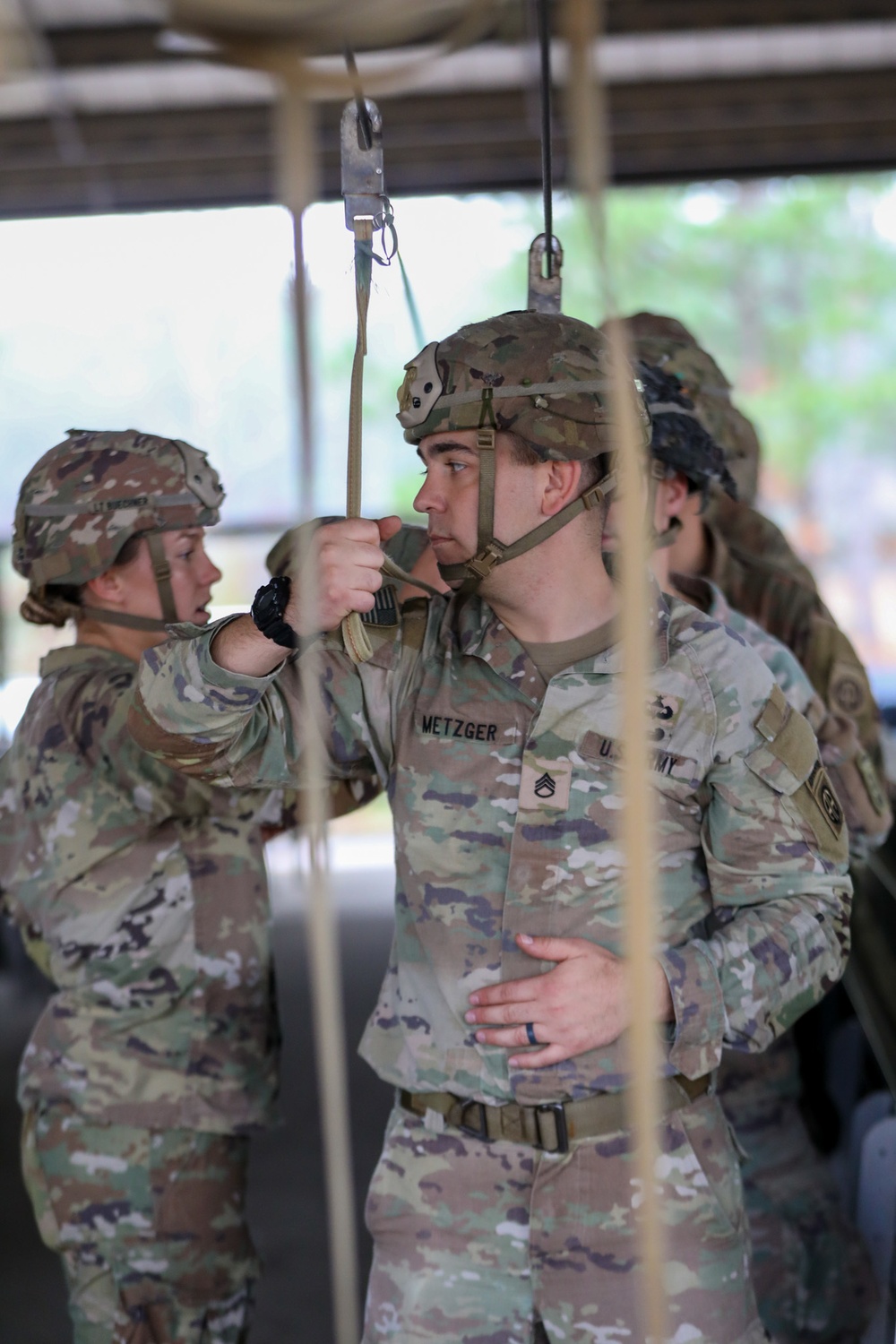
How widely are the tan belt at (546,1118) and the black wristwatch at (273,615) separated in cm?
59

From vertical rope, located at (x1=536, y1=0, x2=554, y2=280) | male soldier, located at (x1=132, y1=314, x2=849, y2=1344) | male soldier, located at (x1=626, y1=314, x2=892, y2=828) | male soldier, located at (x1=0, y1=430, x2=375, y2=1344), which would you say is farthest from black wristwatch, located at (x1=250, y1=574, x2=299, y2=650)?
male soldier, located at (x1=626, y1=314, x2=892, y2=828)

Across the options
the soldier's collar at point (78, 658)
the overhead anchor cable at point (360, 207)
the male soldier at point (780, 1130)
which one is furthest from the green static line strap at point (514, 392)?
the soldier's collar at point (78, 658)

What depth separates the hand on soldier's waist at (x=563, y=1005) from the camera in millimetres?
1600

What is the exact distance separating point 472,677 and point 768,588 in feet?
3.66

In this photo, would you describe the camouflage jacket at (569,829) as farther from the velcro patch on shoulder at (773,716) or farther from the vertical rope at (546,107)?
the vertical rope at (546,107)

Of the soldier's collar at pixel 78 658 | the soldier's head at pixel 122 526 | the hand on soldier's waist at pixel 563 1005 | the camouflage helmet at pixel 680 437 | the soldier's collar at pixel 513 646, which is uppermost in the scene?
Answer: the camouflage helmet at pixel 680 437

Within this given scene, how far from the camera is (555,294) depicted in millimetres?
2191

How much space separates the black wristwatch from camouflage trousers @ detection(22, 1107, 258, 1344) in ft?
2.99

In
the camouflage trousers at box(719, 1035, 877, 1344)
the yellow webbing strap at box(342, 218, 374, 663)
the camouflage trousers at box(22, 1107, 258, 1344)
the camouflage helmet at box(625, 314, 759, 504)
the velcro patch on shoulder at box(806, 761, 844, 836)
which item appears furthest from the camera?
the camouflage helmet at box(625, 314, 759, 504)

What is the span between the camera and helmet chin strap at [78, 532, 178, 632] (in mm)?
2172

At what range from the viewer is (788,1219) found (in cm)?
228

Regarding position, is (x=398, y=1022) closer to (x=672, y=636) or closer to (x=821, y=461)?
(x=672, y=636)

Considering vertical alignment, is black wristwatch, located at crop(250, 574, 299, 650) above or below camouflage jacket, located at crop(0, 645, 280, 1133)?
above

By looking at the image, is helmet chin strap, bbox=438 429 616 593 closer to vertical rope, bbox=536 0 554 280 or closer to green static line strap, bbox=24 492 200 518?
vertical rope, bbox=536 0 554 280
